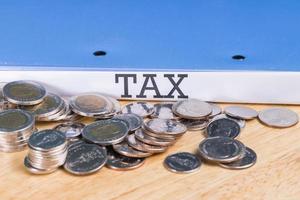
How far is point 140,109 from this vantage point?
3.44ft

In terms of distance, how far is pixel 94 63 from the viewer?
109 centimetres

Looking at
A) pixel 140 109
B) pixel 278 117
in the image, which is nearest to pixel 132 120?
pixel 140 109

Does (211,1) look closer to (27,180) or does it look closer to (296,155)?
(296,155)

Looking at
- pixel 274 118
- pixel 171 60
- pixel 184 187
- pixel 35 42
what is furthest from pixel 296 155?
pixel 35 42

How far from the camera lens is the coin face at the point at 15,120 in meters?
0.94

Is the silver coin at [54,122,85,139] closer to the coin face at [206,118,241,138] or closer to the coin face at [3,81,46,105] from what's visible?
the coin face at [3,81,46,105]

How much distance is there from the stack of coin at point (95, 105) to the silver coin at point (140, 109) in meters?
0.02

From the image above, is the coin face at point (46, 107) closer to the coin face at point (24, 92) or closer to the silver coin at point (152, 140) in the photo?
the coin face at point (24, 92)

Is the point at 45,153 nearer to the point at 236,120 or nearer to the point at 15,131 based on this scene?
the point at 15,131

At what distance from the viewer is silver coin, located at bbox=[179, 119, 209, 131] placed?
1007 mm

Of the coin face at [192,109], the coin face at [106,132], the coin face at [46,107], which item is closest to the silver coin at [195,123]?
the coin face at [192,109]

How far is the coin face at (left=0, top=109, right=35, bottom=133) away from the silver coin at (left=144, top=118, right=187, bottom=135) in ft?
0.67

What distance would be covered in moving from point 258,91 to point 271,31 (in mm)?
185

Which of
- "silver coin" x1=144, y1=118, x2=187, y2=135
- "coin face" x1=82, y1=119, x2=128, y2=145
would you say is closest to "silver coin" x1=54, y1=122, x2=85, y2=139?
"coin face" x1=82, y1=119, x2=128, y2=145
